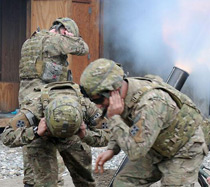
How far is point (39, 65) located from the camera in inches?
237

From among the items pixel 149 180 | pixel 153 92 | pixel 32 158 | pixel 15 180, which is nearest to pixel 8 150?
pixel 15 180

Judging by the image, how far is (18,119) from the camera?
4.42 meters

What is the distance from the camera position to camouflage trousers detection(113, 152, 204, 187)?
389 cm

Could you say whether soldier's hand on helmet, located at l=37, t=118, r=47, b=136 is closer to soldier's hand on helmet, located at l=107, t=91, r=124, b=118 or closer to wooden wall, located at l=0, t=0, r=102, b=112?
soldier's hand on helmet, located at l=107, t=91, r=124, b=118

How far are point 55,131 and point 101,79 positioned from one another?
0.80m

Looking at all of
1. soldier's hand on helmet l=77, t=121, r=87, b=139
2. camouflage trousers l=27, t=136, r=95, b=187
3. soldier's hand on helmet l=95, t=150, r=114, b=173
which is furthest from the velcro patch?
camouflage trousers l=27, t=136, r=95, b=187

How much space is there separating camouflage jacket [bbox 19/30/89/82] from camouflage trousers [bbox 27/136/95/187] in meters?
1.35

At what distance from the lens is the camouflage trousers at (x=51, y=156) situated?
4566 mm

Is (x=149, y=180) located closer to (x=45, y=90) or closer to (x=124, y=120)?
(x=124, y=120)

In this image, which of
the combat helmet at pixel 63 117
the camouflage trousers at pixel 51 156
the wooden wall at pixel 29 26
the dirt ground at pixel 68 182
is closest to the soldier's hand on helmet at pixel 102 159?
the combat helmet at pixel 63 117

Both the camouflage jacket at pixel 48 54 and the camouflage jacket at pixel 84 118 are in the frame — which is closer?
the camouflage jacket at pixel 84 118

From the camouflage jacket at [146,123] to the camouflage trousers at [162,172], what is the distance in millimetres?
71

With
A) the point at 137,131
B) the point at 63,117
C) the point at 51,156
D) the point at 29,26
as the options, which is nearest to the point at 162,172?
the point at 137,131

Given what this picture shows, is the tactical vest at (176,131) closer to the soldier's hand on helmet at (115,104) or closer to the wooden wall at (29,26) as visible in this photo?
the soldier's hand on helmet at (115,104)
